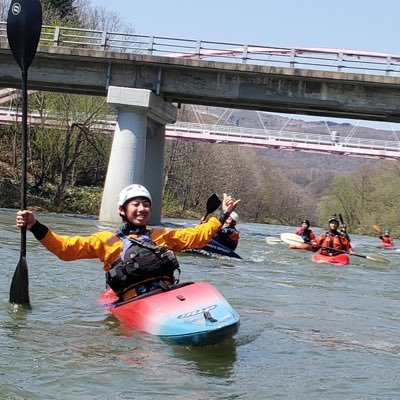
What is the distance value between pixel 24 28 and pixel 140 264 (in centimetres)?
271

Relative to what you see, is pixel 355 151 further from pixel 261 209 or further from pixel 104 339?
pixel 261 209

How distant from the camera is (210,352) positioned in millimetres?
4969

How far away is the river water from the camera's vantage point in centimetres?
409

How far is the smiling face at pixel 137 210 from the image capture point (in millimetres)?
5535

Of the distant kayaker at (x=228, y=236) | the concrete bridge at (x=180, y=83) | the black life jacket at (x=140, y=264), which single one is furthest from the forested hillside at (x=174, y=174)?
the black life jacket at (x=140, y=264)

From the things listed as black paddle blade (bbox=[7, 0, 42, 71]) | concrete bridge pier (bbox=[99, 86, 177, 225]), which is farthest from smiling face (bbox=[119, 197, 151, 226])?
concrete bridge pier (bbox=[99, 86, 177, 225])

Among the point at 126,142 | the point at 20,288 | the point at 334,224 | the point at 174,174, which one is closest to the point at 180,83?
the point at 126,142

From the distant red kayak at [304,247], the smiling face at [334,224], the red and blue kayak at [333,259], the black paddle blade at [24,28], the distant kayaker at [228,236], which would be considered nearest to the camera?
the black paddle blade at [24,28]

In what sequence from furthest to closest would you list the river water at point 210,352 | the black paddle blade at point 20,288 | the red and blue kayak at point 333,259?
the red and blue kayak at point 333,259, the black paddle blade at point 20,288, the river water at point 210,352

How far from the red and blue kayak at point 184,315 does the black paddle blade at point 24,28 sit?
8.85ft

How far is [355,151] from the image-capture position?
33.8 meters

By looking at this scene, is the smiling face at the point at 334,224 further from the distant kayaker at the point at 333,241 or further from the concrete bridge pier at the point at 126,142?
the concrete bridge pier at the point at 126,142

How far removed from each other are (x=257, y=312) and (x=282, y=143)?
27058mm

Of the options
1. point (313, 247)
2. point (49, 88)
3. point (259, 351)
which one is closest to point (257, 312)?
point (259, 351)
